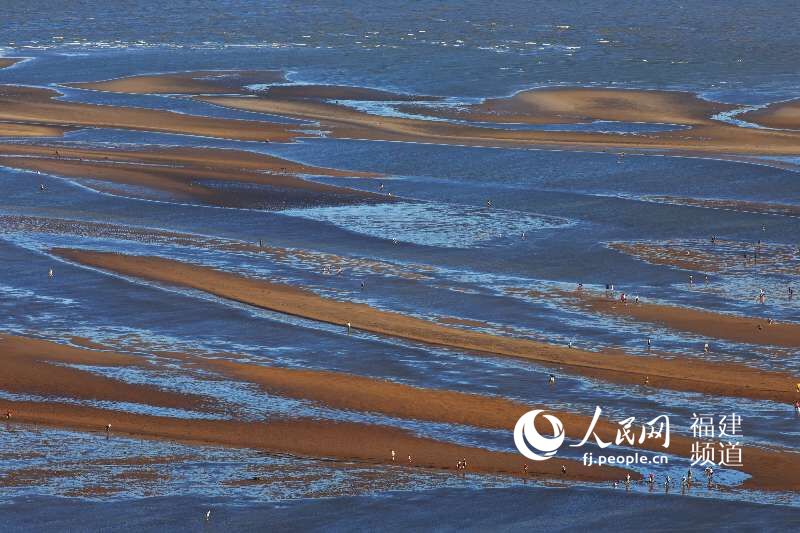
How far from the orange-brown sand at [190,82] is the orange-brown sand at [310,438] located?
145ft

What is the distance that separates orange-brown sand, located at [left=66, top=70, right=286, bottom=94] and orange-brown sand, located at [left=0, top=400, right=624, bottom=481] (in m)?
44.2

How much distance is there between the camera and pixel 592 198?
4816 cm

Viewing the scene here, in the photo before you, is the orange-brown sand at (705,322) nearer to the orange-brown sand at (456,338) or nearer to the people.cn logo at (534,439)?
the orange-brown sand at (456,338)

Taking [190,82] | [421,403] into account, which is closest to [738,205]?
[421,403]

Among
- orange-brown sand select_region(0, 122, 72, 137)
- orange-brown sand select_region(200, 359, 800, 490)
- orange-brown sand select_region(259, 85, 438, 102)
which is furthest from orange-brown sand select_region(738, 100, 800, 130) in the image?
orange-brown sand select_region(200, 359, 800, 490)

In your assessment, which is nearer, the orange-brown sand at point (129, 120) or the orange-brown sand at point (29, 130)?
the orange-brown sand at point (29, 130)

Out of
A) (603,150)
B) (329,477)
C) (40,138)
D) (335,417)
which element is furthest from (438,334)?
(40,138)

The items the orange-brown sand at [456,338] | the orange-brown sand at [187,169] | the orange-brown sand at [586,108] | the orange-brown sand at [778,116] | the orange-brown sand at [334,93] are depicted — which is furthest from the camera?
the orange-brown sand at [334,93]

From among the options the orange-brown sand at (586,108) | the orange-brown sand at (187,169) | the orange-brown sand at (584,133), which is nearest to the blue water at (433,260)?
the orange-brown sand at (187,169)

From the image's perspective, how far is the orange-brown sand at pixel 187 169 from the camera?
49.4m

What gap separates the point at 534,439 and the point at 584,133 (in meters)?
34.2

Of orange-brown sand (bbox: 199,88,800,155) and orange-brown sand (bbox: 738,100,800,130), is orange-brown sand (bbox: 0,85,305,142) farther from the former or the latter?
orange-brown sand (bbox: 738,100,800,130)

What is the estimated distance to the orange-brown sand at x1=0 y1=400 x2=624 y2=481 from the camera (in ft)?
86.2

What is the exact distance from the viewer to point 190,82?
2933 inches
